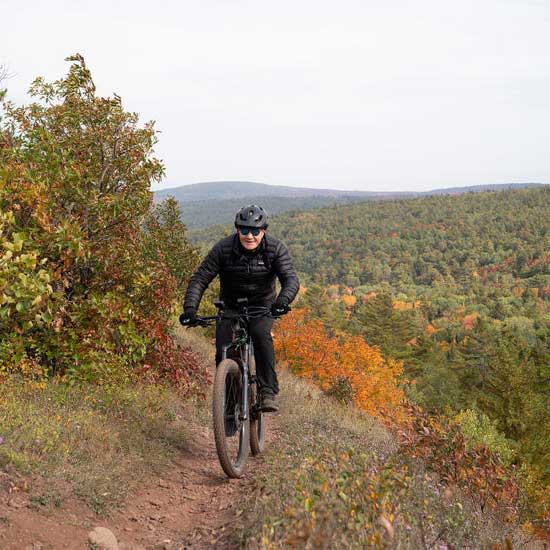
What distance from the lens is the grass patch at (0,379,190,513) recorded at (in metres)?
4.87

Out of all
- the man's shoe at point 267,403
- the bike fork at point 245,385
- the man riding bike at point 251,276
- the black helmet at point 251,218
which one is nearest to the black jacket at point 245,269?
the man riding bike at point 251,276

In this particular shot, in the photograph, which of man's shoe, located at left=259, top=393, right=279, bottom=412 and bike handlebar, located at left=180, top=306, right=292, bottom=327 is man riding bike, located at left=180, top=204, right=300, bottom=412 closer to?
bike handlebar, located at left=180, top=306, right=292, bottom=327

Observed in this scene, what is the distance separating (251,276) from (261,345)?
29.1 inches

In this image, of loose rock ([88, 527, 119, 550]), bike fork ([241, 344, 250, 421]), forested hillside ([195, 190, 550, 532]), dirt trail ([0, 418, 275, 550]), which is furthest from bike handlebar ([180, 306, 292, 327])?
forested hillside ([195, 190, 550, 532])

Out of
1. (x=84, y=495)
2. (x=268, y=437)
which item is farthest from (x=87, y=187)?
(x=84, y=495)

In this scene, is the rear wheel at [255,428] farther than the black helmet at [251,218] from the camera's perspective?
Yes

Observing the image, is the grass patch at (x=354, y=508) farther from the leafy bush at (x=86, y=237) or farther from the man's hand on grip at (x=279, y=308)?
the leafy bush at (x=86, y=237)

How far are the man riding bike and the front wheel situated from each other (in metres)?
0.28

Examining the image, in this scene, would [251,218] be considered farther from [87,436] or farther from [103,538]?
[103,538]

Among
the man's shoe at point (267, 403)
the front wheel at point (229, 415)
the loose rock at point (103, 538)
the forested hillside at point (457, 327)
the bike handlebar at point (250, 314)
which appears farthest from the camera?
the forested hillside at point (457, 327)

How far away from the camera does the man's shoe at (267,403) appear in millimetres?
6086

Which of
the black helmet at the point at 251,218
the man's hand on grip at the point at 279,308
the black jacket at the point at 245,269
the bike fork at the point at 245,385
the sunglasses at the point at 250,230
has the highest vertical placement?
the black helmet at the point at 251,218

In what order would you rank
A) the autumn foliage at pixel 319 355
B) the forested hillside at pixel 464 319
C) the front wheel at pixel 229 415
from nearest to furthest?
the front wheel at pixel 229 415, the forested hillside at pixel 464 319, the autumn foliage at pixel 319 355

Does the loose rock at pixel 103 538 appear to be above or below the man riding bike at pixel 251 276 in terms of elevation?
below
